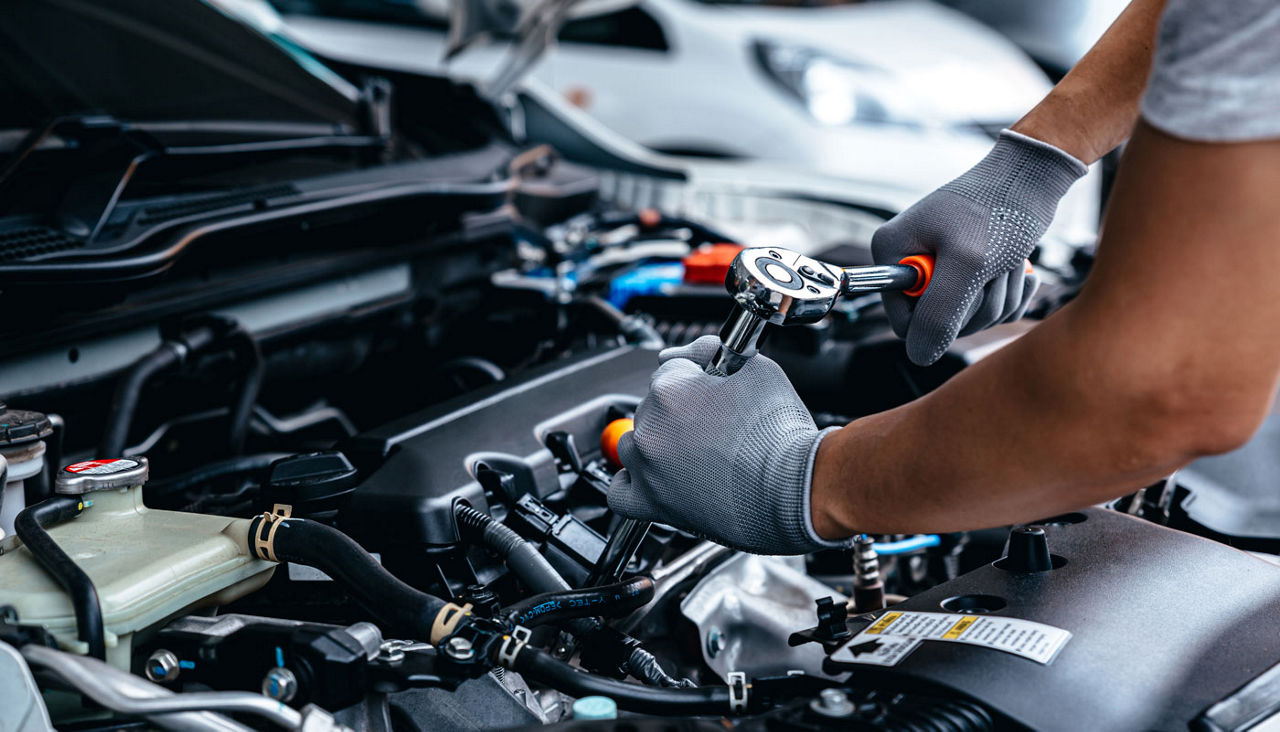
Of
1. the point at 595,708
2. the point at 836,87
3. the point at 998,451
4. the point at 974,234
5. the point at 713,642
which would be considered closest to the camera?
the point at 998,451

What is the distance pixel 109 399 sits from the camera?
1307 millimetres

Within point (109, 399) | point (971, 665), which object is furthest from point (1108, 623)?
point (109, 399)

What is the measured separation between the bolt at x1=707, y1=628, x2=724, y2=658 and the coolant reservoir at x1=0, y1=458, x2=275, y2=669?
1.46ft

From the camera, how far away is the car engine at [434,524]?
80 cm

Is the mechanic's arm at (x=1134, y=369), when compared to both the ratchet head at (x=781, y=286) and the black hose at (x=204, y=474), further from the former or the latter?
the black hose at (x=204, y=474)

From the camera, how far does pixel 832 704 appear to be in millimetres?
740

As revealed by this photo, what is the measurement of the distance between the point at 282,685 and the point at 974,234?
2.35ft

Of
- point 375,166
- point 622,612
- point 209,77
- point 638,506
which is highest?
point 209,77

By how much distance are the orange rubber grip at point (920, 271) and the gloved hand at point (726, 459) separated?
235 mm

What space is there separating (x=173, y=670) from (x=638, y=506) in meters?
0.38

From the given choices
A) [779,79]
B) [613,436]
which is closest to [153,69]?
[613,436]

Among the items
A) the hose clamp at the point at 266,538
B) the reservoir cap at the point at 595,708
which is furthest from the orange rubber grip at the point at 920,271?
the hose clamp at the point at 266,538

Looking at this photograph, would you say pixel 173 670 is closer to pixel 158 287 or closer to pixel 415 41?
pixel 158 287

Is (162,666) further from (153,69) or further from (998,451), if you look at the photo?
(153,69)
